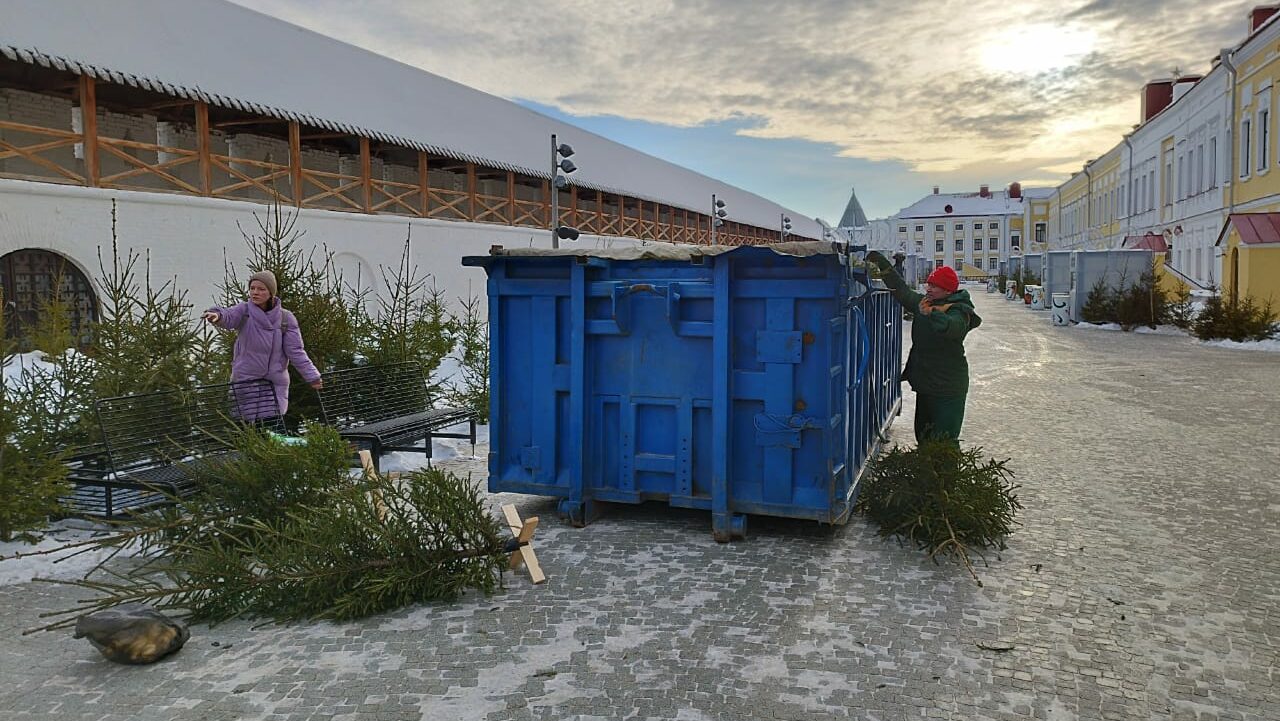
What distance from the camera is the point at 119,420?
248 inches

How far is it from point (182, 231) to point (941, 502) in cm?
1332

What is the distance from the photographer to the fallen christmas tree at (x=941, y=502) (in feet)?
18.2

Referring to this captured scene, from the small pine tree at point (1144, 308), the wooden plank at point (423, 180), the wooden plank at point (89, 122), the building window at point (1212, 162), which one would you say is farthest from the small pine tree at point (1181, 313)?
the wooden plank at point (89, 122)

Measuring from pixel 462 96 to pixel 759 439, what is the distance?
2213cm

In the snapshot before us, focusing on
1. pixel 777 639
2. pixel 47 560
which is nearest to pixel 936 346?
pixel 777 639

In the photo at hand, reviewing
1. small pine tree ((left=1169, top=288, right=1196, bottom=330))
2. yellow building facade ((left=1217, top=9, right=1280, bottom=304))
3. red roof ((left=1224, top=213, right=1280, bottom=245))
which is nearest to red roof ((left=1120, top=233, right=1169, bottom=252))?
yellow building facade ((left=1217, top=9, right=1280, bottom=304))

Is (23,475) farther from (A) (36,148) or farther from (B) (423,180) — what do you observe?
(B) (423,180)

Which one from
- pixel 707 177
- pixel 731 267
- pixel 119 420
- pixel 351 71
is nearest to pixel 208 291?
pixel 351 71

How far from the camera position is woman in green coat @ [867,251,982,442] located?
21.0ft

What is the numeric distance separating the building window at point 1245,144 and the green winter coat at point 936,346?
26.2m

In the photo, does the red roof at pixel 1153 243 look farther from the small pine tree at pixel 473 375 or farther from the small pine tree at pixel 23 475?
the small pine tree at pixel 23 475

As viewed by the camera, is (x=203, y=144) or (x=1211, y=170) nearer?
(x=203, y=144)

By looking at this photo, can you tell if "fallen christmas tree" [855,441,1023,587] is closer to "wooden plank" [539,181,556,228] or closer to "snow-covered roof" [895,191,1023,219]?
"wooden plank" [539,181,556,228]

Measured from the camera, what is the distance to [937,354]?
6508 millimetres
